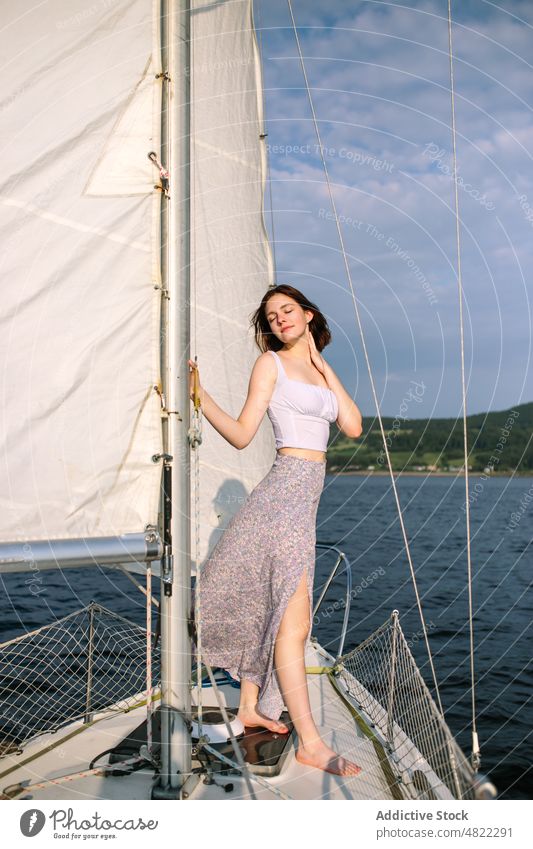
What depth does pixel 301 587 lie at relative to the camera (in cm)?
290

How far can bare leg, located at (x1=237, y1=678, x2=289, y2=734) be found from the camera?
→ 310 cm

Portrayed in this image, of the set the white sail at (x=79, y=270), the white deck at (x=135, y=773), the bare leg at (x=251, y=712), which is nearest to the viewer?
the white sail at (x=79, y=270)

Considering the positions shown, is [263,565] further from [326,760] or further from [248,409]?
[326,760]

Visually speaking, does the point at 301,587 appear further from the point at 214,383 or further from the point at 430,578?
the point at 430,578

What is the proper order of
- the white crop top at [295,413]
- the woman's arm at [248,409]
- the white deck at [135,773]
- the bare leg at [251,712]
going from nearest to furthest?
1. the white deck at [135,773]
2. the woman's arm at [248,409]
3. the white crop top at [295,413]
4. the bare leg at [251,712]

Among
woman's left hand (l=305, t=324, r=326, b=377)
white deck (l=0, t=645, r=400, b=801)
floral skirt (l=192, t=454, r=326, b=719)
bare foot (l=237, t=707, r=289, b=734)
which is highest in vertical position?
woman's left hand (l=305, t=324, r=326, b=377)

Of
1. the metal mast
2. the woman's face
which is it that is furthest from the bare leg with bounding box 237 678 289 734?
the woman's face

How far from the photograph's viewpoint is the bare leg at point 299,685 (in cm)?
280

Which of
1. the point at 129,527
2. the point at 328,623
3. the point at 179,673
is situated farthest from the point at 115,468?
the point at 328,623

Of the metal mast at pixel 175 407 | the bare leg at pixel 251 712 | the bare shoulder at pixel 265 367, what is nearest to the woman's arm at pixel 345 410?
the bare shoulder at pixel 265 367

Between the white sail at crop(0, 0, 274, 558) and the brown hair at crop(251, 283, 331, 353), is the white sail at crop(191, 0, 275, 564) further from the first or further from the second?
the white sail at crop(0, 0, 274, 558)

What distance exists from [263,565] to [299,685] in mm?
537

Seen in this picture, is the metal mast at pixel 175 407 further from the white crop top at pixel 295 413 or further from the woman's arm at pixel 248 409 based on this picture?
the white crop top at pixel 295 413

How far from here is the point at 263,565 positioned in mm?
2918
